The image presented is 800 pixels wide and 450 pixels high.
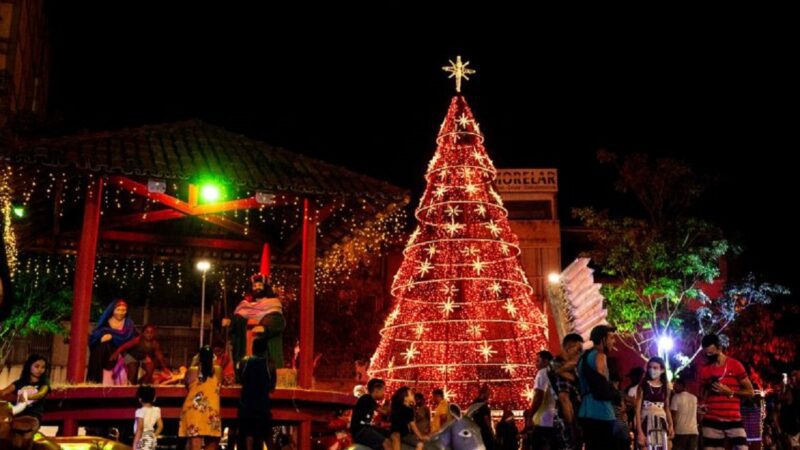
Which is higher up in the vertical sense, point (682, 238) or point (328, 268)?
point (682, 238)

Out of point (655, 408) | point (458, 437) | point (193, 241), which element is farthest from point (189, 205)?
point (458, 437)

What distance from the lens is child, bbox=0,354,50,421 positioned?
8203mm

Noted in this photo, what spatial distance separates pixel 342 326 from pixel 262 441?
1739cm

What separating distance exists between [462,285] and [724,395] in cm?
1016

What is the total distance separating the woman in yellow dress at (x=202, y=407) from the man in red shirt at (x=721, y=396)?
620 centimetres

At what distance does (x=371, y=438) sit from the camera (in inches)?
284

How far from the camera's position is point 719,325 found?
26.7 meters

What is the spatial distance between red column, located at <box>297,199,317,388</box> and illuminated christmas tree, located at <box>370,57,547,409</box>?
4426 millimetres

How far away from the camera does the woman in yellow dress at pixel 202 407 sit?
10.3 metres

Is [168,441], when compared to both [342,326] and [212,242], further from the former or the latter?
[342,326]

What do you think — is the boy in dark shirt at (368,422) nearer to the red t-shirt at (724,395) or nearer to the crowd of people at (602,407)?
the crowd of people at (602,407)

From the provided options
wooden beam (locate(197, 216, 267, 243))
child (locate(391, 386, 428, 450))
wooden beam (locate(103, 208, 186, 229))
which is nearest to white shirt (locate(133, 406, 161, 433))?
child (locate(391, 386, 428, 450))

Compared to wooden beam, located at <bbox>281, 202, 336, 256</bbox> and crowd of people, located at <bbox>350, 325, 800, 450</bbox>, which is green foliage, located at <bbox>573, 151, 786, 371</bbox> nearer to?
wooden beam, located at <bbox>281, 202, 336, 256</bbox>

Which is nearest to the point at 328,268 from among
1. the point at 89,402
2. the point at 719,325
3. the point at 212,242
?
the point at 212,242
